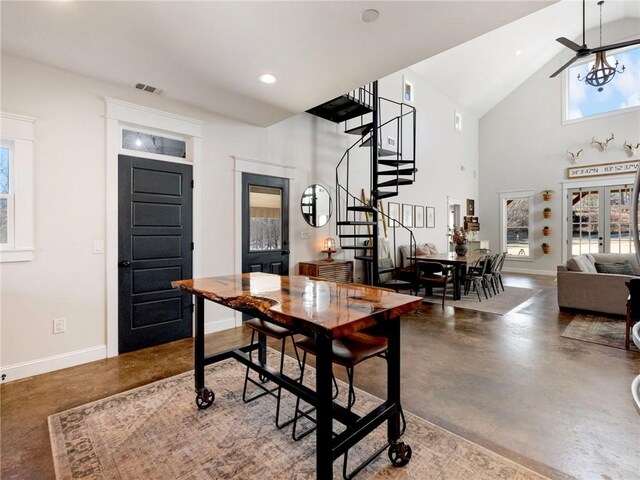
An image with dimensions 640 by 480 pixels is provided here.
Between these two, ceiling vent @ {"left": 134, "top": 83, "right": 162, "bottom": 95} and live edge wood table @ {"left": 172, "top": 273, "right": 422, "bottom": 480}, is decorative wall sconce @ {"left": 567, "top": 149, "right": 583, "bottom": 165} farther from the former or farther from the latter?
ceiling vent @ {"left": 134, "top": 83, "right": 162, "bottom": 95}

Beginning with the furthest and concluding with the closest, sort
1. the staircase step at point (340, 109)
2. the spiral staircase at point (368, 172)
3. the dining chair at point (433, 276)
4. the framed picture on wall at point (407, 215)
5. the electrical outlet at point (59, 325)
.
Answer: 1. the framed picture on wall at point (407, 215)
2. the dining chair at point (433, 276)
3. the spiral staircase at point (368, 172)
4. the staircase step at point (340, 109)
5. the electrical outlet at point (59, 325)

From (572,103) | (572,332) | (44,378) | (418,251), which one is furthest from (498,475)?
(572,103)

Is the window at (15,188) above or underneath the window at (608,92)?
underneath

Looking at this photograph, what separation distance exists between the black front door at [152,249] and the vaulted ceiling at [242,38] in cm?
95

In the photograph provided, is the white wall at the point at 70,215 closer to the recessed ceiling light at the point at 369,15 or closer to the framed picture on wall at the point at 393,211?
the recessed ceiling light at the point at 369,15

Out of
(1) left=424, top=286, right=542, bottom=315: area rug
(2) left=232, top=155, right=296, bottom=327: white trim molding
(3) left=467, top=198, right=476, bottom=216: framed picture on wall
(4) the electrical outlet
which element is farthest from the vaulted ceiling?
(3) left=467, top=198, right=476, bottom=216: framed picture on wall

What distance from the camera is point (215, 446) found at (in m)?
1.83

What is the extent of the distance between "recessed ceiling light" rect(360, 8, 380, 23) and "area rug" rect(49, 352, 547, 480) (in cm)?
275

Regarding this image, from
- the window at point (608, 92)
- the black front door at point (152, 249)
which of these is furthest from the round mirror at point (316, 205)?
the window at point (608, 92)

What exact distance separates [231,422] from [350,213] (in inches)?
171

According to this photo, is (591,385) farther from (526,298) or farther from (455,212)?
(455,212)

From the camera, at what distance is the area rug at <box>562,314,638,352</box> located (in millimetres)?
3492

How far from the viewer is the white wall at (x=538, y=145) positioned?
8.00m

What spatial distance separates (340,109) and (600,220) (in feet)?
25.8
